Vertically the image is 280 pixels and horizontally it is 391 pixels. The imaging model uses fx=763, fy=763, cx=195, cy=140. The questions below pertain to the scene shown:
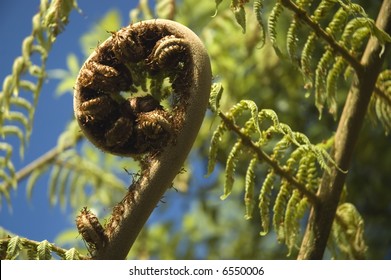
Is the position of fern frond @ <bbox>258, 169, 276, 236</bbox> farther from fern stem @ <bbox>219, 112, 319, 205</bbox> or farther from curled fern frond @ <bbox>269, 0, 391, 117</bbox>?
curled fern frond @ <bbox>269, 0, 391, 117</bbox>

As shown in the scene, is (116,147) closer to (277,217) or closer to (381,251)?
(277,217)

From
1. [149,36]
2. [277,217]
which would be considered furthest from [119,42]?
[277,217]

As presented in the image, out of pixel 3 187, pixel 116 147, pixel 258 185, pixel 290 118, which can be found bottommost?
pixel 258 185

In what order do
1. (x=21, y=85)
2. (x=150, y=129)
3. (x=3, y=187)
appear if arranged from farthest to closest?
(x=3, y=187) → (x=21, y=85) → (x=150, y=129)

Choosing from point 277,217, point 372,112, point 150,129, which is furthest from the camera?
point 372,112

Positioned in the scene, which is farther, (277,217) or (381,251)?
(381,251)

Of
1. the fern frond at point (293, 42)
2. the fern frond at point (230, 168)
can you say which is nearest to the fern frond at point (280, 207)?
the fern frond at point (230, 168)

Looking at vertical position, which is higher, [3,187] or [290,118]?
[3,187]
